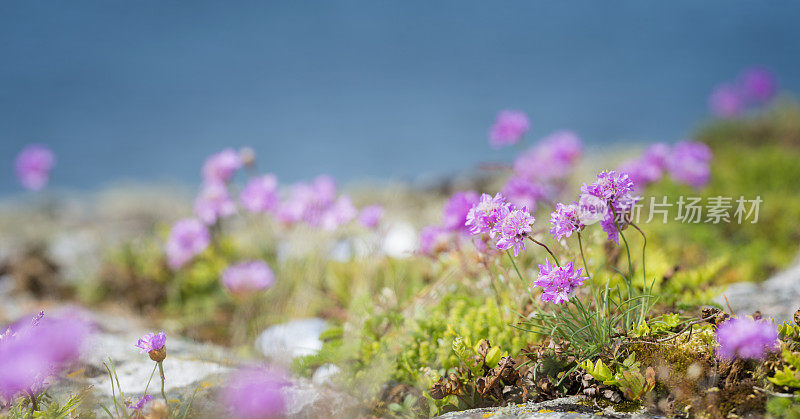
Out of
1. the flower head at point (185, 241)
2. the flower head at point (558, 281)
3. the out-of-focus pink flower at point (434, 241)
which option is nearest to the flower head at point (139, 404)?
Result: the flower head at point (558, 281)

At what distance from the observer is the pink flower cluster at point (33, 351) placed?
1.92 meters

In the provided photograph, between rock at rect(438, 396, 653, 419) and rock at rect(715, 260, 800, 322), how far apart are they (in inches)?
53.2

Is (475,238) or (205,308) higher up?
(205,308)

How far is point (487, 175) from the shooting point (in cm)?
1005

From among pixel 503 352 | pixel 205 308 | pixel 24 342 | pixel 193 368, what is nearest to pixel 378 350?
pixel 503 352

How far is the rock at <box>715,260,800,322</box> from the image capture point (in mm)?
3263

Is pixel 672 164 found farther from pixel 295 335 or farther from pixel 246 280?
pixel 246 280

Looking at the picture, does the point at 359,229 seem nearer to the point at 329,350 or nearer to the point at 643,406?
the point at 329,350

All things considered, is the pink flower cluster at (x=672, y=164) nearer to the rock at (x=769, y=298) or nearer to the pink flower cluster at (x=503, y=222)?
the rock at (x=769, y=298)

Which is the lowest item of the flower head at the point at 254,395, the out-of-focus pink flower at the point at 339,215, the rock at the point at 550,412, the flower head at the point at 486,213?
the rock at the point at 550,412

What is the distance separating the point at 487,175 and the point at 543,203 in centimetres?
642

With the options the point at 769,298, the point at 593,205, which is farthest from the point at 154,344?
the point at 769,298

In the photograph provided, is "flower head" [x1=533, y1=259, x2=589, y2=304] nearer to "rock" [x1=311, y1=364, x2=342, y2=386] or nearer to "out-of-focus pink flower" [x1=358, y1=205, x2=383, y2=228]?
"rock" [x1=311, y1=364, x2=342, y2=386]

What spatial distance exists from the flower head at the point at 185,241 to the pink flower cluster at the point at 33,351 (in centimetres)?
271
